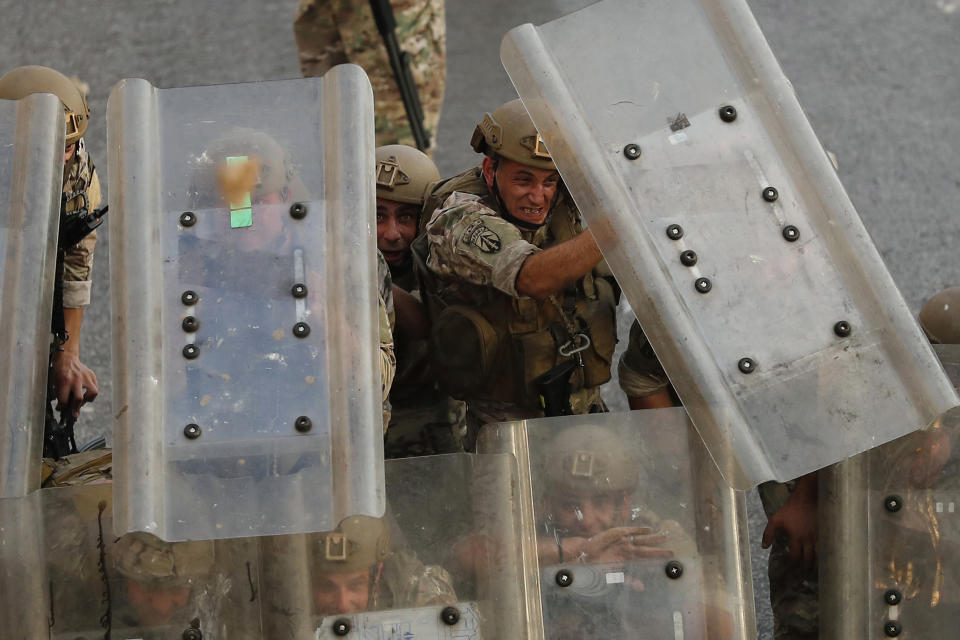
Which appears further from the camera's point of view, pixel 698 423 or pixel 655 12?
pixel 655 12

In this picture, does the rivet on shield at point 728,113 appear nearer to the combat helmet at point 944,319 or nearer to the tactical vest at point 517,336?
the tactical vest at point 517,336

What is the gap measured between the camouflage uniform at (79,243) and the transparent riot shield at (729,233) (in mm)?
1390

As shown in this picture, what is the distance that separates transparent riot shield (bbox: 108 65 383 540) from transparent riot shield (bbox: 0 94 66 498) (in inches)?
5.8

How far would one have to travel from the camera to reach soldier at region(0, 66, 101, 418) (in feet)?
8.87

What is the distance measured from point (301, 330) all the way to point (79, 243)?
1.56m

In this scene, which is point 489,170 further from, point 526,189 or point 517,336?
point 517,336

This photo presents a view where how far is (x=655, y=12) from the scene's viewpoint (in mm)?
1866

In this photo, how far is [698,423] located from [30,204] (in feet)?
3.22

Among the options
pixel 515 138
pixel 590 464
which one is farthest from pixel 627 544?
pixel 515 138

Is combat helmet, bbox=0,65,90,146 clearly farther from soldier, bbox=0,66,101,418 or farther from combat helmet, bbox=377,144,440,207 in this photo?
combat helmet, bbox=377,144,440,207

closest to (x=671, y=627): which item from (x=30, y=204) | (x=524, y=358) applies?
(x=524, y=358)

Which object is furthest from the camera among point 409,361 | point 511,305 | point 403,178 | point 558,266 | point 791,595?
point 403,178

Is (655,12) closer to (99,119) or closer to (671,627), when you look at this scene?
(671,627)

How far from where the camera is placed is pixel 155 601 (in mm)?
1655
